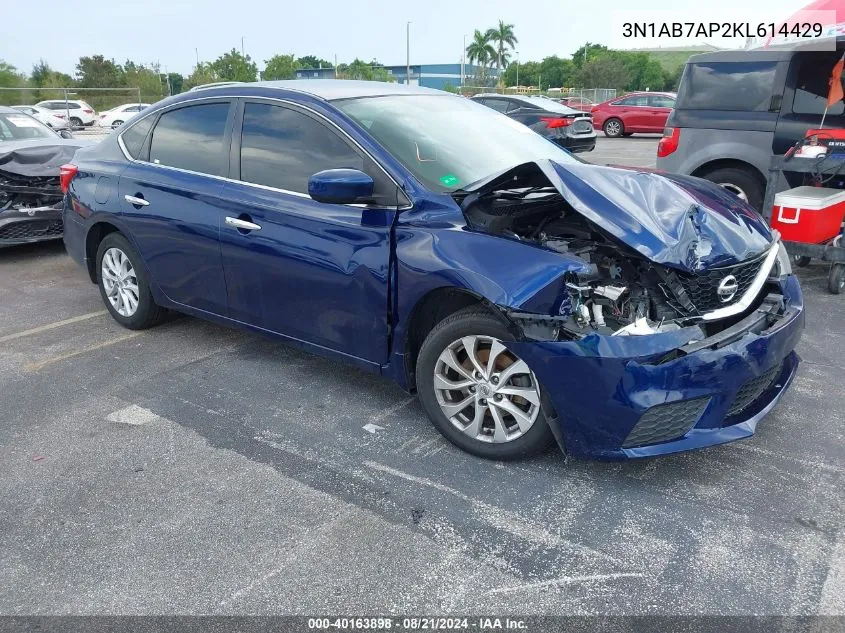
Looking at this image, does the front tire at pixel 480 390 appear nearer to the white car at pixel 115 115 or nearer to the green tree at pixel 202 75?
the white car at pixel 115 115

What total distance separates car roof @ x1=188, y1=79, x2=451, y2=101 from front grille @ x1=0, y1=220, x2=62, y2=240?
3.83 metres

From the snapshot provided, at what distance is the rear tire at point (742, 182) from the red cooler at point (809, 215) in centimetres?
127

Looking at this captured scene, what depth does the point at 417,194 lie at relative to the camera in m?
3.41

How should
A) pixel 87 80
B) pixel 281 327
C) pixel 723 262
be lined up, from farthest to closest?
pixel 87 80 → pixel 281 327 → pixel 723 262

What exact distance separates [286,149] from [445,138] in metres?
0.87

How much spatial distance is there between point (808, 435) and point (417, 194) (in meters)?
2.26

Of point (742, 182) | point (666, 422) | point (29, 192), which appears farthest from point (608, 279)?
point (29, 192)

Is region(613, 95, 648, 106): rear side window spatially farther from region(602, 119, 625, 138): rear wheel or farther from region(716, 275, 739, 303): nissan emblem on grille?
region(716, 275, 739, 303): nissan emblem on grille

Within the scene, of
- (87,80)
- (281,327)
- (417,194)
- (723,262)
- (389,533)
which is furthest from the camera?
(87,80)

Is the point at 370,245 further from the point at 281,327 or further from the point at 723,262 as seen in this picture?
the point at 723,262

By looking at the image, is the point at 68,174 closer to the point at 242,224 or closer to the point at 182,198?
the point at 182,198

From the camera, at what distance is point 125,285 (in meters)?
5.05

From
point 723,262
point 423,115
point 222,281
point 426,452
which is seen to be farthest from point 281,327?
point 723,262

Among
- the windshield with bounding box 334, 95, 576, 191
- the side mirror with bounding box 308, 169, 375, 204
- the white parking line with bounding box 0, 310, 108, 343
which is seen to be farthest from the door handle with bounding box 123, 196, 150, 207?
the side mirror with bounding box 308, 169, 375, 204
